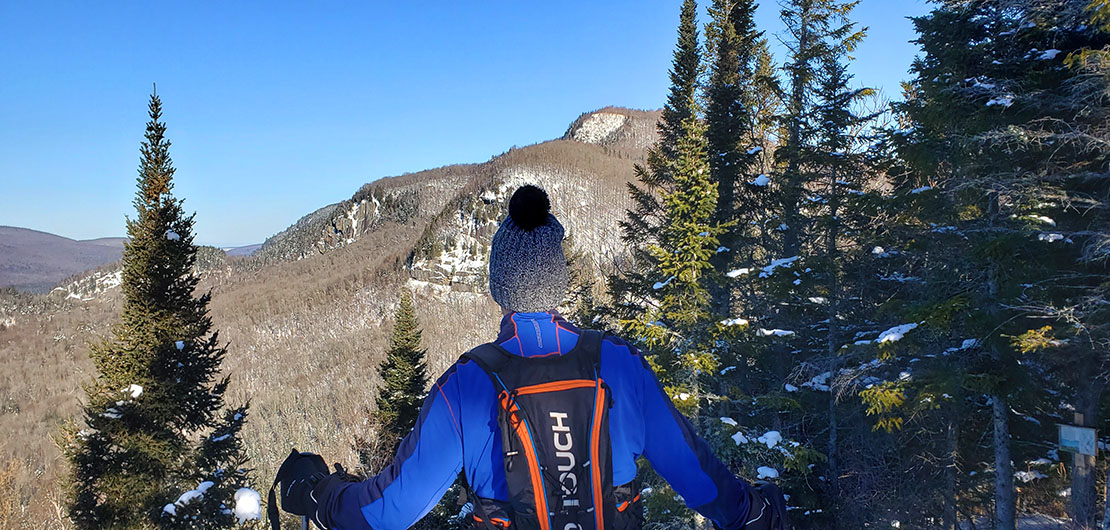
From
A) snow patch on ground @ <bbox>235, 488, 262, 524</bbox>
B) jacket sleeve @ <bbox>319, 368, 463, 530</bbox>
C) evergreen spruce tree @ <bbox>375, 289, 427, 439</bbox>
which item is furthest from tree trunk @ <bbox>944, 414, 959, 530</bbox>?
evergreen spruce tree @ <bbox>375, 289, 427, 439</bbox>

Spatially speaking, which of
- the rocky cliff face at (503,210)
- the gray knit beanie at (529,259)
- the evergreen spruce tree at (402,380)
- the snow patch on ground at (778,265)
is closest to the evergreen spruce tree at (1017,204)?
the snow patch on ground at (778,265)

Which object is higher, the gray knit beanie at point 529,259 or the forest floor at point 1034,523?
the gray knit beanie at point 529,259

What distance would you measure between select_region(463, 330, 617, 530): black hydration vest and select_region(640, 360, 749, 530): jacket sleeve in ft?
0.81

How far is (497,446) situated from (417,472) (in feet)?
0.86

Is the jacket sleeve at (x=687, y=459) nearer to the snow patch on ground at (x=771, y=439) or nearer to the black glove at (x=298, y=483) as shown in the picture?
the black glove at (x=298, y=483)

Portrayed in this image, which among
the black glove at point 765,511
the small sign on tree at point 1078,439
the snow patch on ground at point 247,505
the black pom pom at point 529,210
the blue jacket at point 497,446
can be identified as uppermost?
the black pom pom at point 529,210

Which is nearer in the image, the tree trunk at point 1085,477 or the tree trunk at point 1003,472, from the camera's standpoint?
the tree trunk at point 1085,477

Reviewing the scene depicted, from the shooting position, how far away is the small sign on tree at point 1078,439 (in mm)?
9062

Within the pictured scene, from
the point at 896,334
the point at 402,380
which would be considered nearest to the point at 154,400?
the point at 402,380

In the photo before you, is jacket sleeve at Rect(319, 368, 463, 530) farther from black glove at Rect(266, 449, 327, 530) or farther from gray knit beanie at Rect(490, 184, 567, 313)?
gray knit beanie at Rect(490, 184, 567, 313)

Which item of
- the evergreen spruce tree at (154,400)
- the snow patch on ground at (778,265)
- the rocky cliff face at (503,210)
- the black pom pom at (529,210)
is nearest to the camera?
the black pom pom at (529,210)

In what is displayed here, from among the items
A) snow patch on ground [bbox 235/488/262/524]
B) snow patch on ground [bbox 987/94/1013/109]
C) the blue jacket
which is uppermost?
snow patch on ground [bbox 987/94/1013/109]

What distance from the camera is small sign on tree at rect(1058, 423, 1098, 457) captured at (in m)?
9.06

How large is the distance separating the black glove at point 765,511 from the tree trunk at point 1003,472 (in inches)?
421
